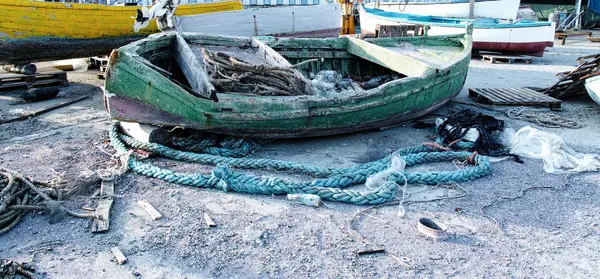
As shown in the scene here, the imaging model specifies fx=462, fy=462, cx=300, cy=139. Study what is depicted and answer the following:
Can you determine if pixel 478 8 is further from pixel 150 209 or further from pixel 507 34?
pixel 150 209

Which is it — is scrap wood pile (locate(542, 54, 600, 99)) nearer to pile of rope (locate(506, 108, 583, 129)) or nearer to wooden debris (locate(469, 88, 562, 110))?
wooden debris (locate(469, 88, 562, 110))

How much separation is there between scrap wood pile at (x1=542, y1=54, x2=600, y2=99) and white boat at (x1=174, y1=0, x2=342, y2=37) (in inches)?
230

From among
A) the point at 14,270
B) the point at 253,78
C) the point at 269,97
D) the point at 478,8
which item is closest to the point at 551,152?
the point at 269,97

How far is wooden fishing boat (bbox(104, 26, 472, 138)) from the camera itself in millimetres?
4523

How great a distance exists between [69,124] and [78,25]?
313 centimetres

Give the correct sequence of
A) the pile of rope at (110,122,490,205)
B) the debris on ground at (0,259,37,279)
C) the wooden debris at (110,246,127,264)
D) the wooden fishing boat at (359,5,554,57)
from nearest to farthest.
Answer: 1. the debris on ground at (0,259,37,279)
2. the wooden debris at (110,246,127,264)
3. the pile of rope at (110,122,490,205)
4. the wooden fishing boat at (359,5,554,57)

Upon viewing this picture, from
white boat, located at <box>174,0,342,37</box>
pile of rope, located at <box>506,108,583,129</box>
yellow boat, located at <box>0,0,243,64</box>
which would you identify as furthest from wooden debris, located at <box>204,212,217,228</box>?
white boat, located at <box>174,0,342,37</box>

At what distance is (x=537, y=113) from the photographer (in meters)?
6.98

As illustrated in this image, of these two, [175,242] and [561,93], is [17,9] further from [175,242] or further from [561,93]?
[561,93]

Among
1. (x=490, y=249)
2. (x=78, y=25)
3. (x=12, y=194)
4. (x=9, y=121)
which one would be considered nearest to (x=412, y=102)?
(x=490, y=249)

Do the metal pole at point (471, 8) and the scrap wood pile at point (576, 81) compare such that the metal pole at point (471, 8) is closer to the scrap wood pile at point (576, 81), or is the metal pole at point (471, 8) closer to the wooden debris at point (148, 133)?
the scrap wood pile at point (576, 81)

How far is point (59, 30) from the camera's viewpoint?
26.8 ft

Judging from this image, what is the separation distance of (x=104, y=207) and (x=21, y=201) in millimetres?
622

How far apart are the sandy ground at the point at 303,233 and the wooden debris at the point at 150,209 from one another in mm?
45
